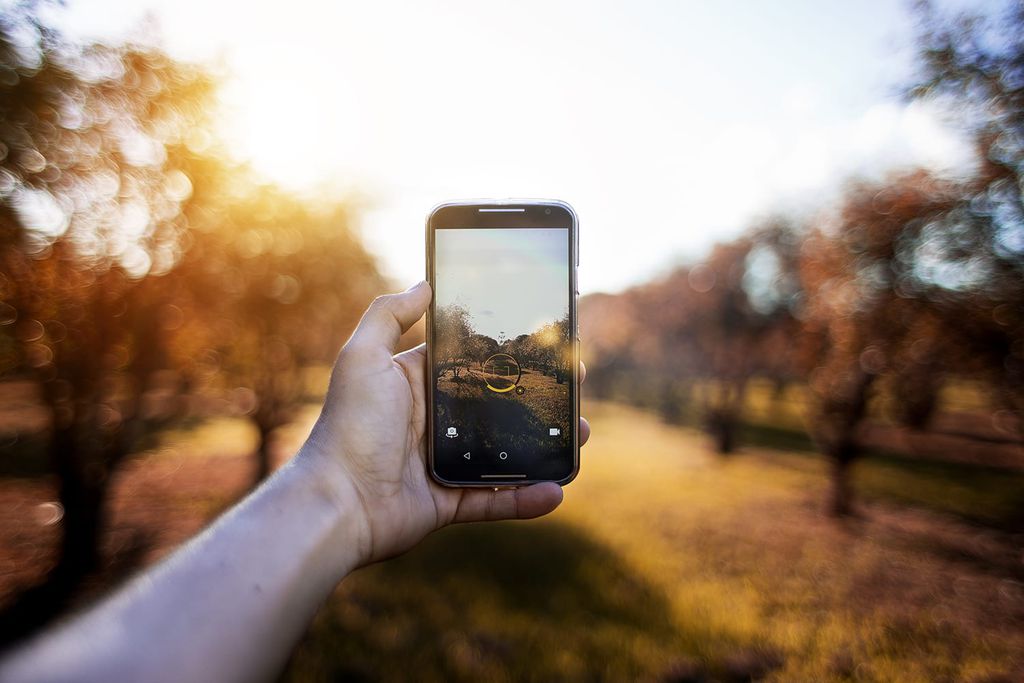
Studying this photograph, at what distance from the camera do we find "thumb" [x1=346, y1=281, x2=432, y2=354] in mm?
3275

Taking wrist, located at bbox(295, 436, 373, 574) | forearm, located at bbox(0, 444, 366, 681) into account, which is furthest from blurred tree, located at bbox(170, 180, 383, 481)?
forearm, located at bbox(0, 444, 366, 681)

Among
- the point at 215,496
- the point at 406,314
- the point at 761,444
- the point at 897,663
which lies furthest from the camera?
the point at 761,444

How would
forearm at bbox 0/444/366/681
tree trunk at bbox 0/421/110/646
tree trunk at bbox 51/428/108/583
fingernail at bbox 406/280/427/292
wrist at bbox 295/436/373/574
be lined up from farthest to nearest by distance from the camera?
tree trunk at bbox 51/428/108/583
tree trunk at bbox 0/421/110/646
fingernail at bbox 406/280/427/292
wrist at bbox 295/436/373/574
forearm at bbox 0/444/366/681

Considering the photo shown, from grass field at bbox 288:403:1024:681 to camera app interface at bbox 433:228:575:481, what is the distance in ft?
15.1

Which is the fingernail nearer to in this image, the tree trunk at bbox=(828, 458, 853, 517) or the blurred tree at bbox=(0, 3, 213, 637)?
the blurred tree at bbox=(0, 3, 213, 637)

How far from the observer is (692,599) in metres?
9.75

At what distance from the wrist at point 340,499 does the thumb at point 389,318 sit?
0.64 m

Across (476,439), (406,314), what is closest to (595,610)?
(476,439)

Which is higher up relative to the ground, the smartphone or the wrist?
the smartphone

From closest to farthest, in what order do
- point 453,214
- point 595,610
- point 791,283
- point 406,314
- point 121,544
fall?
point 406,314, point 453,214, point 595,610, point 121,544, point 791,283

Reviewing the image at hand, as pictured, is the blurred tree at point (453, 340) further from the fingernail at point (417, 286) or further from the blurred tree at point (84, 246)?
the blurred tree at point (84, 246)

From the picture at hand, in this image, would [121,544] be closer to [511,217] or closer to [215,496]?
[215,496]

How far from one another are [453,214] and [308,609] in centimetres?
239

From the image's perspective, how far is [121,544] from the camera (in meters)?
11.3
